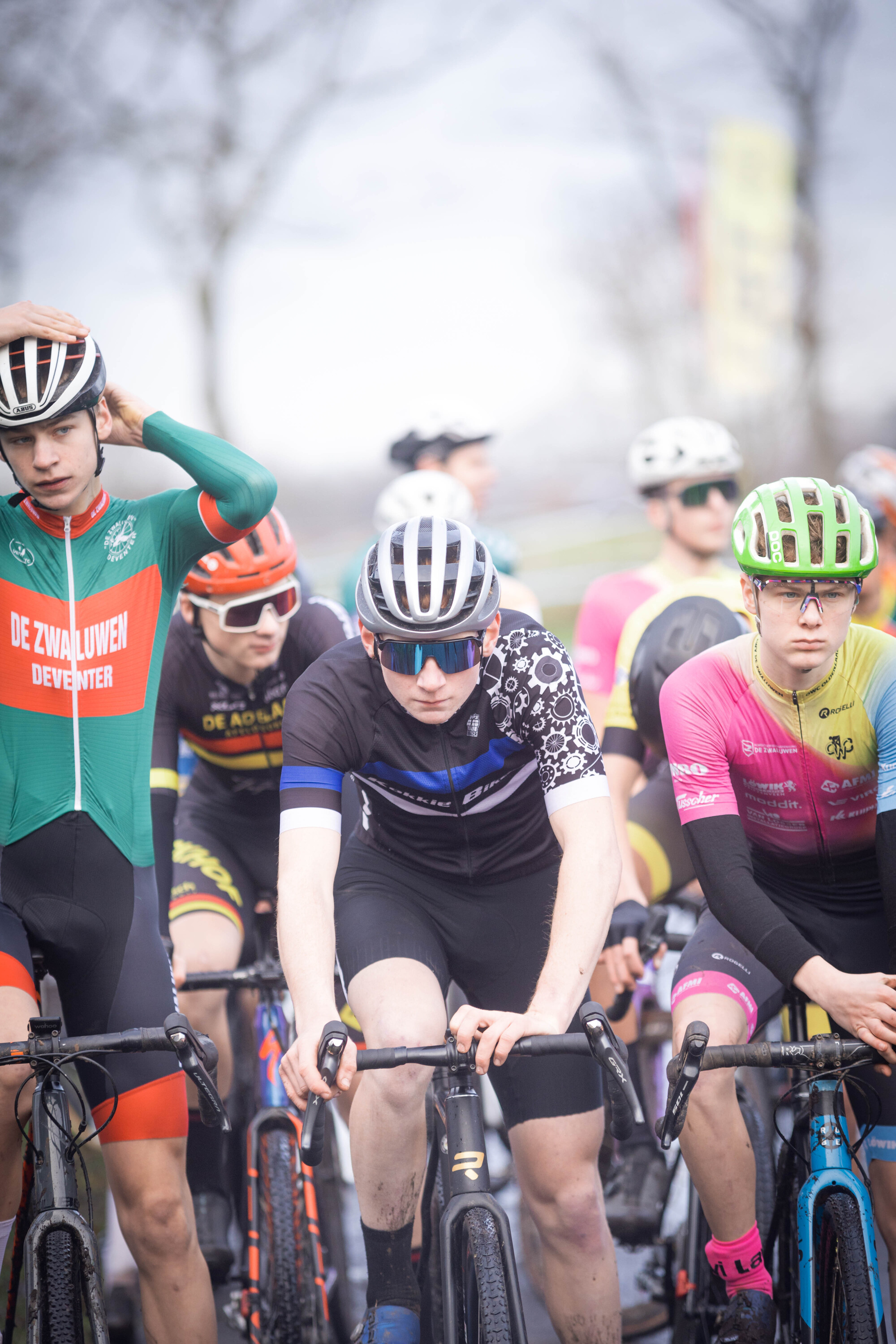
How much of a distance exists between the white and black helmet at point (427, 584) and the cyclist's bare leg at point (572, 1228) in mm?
1311

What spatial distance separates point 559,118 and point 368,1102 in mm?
13226

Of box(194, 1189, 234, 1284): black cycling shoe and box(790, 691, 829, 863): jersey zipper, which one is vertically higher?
box(790, 691, 829, 863): jersey zipper

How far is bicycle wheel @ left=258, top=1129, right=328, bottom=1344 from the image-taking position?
11.7ft

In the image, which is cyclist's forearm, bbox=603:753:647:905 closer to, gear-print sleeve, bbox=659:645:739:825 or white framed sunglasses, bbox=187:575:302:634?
gear-print sleeve, bbox=659:645:739:825

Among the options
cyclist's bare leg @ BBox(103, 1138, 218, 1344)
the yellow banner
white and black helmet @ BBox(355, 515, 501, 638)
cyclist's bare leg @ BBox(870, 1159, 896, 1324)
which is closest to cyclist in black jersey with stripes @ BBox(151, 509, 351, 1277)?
cyclist's bare leg @ BBox(103, 1138, 218, 1344)

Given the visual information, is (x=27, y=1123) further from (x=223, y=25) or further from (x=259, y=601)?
(x=223, y=25)

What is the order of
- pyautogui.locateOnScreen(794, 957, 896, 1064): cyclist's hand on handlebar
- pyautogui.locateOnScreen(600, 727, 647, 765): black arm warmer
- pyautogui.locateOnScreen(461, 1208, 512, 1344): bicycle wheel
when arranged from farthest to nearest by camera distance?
pyautogui.locateOnScreen(600, 727, 647, 765): black arm warmer < pyautogui.locateOnScreen(794, 957, 896, 1064): cyclist's hand on handlebar < pyautogui.locateOnScreen(461, 1208, 512, 1344): bicycle wheel

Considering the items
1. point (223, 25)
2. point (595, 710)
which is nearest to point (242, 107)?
point (223, 25)

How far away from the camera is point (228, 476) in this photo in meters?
3.37

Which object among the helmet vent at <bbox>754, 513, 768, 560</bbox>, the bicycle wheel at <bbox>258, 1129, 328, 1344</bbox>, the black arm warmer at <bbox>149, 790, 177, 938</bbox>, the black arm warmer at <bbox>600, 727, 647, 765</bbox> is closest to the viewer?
the helmet vent at <bbox>754, 513, 768, 560</bbox>

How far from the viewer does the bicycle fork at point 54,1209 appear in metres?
2.74

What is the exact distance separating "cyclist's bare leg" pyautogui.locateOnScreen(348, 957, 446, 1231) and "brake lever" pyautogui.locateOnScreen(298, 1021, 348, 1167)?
0.31 m

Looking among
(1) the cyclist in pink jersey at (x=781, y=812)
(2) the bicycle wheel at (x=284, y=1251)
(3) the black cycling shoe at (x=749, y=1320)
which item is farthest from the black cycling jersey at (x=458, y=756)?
(3) the black cycling shoe at (x=749, y=1320)

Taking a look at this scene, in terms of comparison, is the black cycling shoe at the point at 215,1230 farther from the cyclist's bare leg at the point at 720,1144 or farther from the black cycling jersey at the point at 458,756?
the cyclist's bare leg at the point at 720,1144
